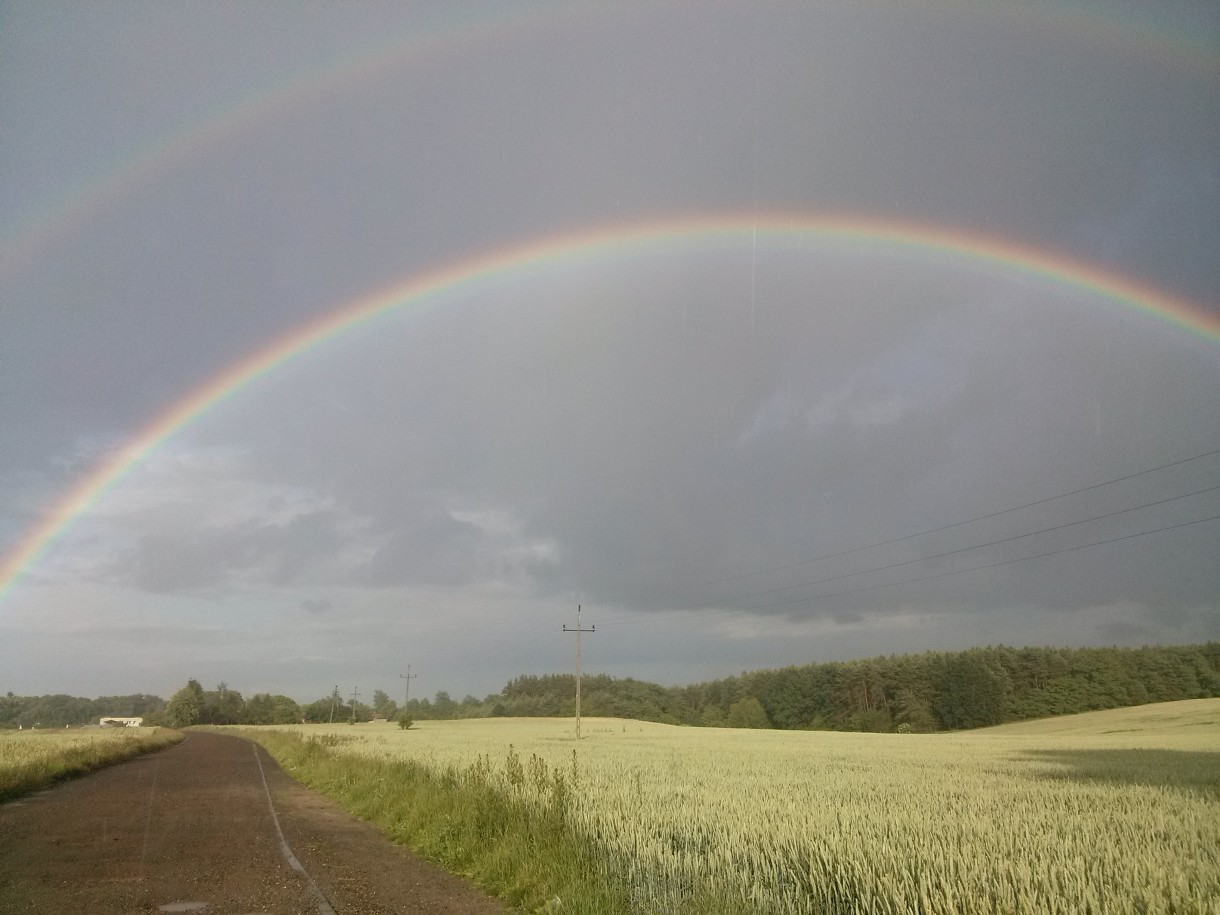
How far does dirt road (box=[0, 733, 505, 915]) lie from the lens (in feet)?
30.3

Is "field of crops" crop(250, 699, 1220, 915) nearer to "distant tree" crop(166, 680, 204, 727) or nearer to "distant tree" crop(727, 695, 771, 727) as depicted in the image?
"distant tree" crop(727, 695, 771, 727)

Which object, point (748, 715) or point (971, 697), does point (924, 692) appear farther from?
point (748, 715)

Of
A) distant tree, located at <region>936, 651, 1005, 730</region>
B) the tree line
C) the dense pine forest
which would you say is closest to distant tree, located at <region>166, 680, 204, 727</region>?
the dense pine forest

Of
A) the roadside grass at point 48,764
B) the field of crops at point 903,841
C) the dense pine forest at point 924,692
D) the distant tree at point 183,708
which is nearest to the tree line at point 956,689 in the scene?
the dense pine forest at point 924,692

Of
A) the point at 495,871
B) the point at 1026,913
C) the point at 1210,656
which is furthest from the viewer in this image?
the point at 1210,656

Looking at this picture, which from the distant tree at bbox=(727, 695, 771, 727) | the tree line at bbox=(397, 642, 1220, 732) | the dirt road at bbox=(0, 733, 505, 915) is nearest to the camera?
the dirt road at bbox=(0, 733, 505, 915)

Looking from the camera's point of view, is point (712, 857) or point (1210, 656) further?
point (1210, 656)

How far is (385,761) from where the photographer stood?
25969mm

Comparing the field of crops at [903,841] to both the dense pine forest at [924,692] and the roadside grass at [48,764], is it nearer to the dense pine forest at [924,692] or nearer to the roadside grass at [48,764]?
the roadside grass at [48,764]

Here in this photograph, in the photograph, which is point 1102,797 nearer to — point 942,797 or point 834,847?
point 942,797

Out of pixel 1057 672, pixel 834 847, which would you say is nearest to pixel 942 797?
pixel 834 847

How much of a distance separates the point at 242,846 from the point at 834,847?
11.0 m

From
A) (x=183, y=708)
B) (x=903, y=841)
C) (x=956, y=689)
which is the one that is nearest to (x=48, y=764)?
(x=903, y=841)

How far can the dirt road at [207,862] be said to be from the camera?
9234mm
